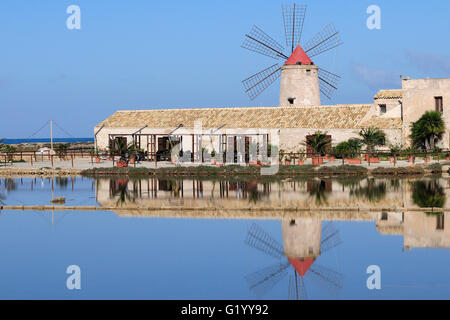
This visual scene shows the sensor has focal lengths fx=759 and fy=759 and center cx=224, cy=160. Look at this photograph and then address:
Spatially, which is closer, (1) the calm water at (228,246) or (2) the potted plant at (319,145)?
(1) the calm water at (228,246)

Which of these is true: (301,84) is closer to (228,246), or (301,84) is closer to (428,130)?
(428,130)

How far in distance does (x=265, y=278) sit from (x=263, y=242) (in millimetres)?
2337

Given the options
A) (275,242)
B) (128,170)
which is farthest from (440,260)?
(128,170)

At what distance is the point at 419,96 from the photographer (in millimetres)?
29359

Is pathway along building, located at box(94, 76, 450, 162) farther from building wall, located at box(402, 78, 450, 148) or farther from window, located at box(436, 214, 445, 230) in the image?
window, located at box(436, 214, 445, 230)

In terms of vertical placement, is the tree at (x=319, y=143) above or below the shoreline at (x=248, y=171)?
above

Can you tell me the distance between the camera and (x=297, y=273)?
374 inches

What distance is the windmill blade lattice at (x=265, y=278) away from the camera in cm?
845

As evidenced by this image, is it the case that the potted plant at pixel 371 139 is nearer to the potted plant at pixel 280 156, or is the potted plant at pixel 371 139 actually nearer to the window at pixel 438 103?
the window at pixel 438 103

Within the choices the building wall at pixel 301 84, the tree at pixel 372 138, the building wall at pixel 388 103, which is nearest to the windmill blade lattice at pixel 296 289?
the tree at pixel 372 138

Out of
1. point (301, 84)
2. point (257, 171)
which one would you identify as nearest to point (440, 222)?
point (257, 171)

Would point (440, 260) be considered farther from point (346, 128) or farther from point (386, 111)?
point (386, 111)

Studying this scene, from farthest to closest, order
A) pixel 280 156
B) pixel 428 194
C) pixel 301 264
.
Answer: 1. pixel 280 156
2. pixel 428 194
3. pixel 301 264

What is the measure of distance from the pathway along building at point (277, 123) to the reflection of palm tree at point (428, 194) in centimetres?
875
